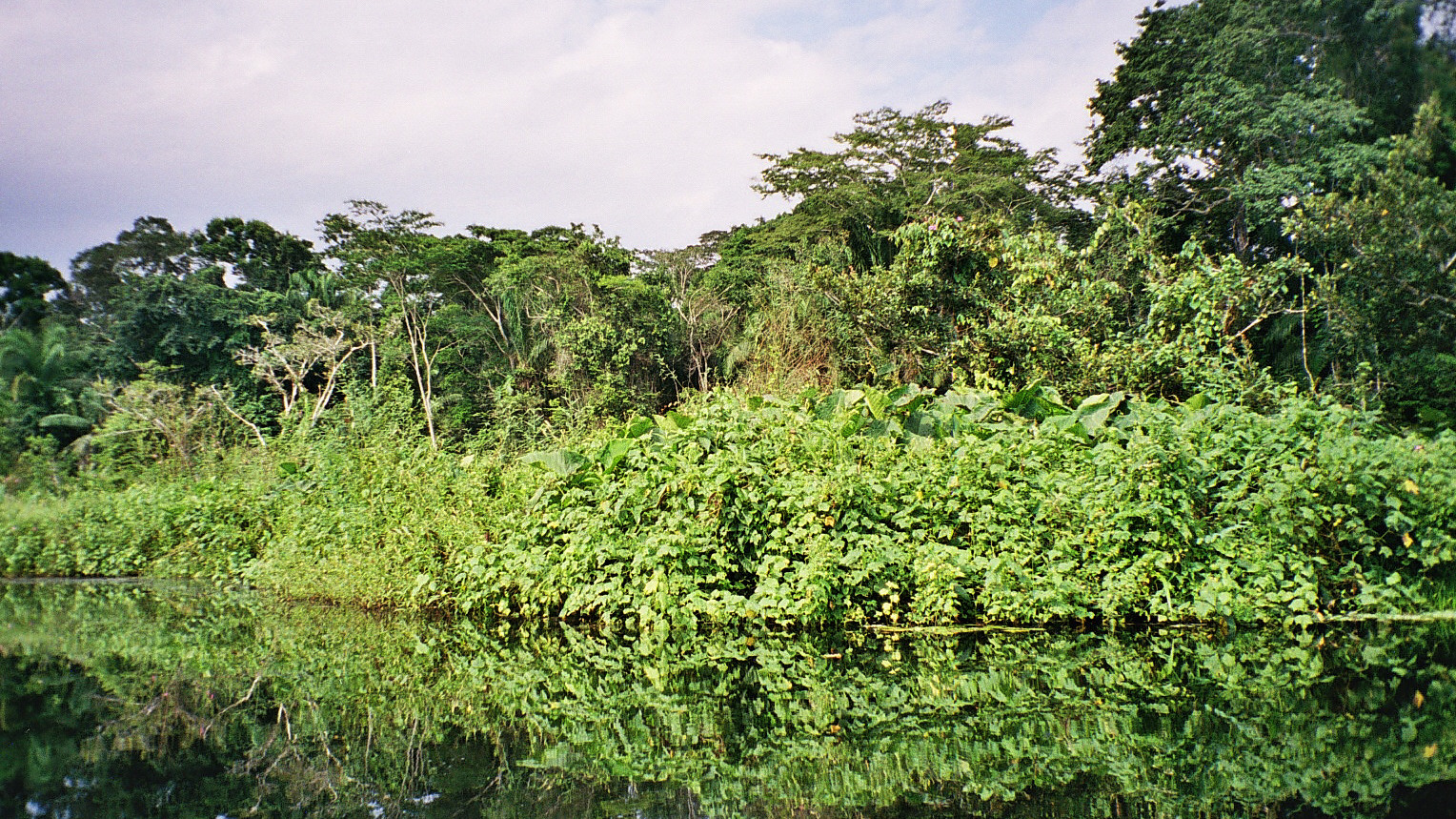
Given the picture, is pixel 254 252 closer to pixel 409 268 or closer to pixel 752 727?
pixel 409 268

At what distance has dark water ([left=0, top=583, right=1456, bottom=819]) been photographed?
251 centimetres

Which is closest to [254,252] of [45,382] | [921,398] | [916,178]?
[45,382]

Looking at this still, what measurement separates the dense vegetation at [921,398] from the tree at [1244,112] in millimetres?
80

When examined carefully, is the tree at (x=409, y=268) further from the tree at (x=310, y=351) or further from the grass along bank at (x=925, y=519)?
the grass along bank at (x=925, y=519)

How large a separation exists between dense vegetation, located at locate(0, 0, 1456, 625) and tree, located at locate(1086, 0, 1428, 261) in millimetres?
80

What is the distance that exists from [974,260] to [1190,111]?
815 cm

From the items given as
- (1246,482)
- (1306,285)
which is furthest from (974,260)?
(1306,285)

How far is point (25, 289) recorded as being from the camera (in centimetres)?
2378

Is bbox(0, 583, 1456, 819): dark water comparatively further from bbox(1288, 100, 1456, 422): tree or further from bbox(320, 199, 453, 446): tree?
bbox(320, 199, 453, 446): tree

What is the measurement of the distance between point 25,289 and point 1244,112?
98.3ft

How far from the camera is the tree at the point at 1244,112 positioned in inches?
409

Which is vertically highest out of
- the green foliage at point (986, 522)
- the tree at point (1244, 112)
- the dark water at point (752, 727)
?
the tree at point (1244, 112)

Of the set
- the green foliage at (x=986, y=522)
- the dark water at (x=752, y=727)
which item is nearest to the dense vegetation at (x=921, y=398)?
the green foliage at (x=986, y=522)

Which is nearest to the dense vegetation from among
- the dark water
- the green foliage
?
the green foliage
